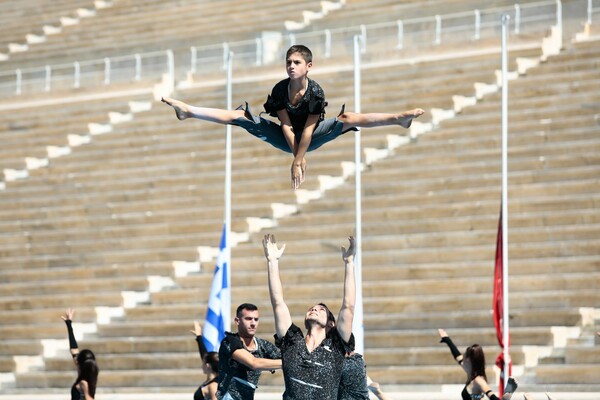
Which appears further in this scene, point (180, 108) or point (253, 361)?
point (180, 108)

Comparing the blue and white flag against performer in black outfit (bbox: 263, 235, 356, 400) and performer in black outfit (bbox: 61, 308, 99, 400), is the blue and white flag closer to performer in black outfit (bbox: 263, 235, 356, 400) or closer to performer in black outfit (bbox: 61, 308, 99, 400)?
performer in black outfit (bbox: 61, 308, 99, 400)

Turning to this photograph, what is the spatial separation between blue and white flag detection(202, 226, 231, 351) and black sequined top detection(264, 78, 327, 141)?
639cm

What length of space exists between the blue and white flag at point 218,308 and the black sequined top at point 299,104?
639 cm

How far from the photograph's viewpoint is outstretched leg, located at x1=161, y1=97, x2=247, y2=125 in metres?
9.43

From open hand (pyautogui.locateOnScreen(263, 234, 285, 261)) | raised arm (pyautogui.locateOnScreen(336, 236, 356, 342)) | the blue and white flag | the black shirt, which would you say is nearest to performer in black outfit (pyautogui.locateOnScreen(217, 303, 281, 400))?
the black shirt

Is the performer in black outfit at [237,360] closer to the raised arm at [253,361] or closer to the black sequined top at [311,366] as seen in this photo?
the raised arm at [253,361]

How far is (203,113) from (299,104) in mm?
657

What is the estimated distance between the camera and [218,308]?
52.4 feet

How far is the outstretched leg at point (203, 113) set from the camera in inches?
371

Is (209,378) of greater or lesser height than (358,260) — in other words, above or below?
below

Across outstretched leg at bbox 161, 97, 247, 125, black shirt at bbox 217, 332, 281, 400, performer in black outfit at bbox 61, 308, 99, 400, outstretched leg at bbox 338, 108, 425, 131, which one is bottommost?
performer in black outfit at bbox 61, 308, 99, 400

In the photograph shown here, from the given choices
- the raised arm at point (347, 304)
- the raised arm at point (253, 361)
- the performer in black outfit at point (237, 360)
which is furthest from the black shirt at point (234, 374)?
the raised arm at point (347, 304)

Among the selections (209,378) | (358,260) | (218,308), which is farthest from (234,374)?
(358,260)

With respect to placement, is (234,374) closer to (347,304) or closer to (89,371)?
(347,304)
